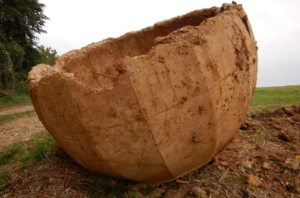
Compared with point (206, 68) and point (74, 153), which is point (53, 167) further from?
point (206, 68)

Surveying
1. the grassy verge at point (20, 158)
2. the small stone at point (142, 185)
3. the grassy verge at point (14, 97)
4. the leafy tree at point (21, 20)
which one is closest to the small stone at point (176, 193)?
the small stone at point (142, 185)

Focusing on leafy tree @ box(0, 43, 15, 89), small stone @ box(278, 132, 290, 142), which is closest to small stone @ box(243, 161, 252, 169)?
small stone @ box(278, 132, 290, 142)

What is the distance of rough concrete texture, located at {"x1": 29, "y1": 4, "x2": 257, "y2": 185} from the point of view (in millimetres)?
1892

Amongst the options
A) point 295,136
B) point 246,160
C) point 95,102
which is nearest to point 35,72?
point 95,102

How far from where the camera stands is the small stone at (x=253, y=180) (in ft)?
7.70

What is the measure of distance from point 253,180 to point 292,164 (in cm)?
57

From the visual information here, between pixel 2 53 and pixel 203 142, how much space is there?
31.8 ft

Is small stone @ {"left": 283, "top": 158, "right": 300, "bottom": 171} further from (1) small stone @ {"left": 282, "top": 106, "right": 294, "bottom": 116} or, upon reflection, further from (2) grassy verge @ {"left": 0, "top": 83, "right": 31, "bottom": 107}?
(2) grassy verge @ {"left": 0, "top": 83, "right": 31, "bottom": 107}

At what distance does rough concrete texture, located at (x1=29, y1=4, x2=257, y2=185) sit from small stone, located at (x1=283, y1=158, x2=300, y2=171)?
813 mm

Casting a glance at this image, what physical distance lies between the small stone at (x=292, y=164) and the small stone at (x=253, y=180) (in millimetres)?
451

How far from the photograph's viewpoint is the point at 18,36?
11672 millimetres

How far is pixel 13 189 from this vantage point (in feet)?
8.71

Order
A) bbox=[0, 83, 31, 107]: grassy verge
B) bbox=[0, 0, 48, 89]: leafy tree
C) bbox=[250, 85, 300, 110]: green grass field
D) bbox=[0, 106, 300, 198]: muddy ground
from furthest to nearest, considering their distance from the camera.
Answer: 1. bbox=[0, 83, 31, 107]: grassy verge
2. bbox=[0, 0, 48, 89]: leafy tree
3. bbox=[250, 85, 300, 110]: green grass field
4. bbox=[0, 106, 300, 198]: muddy ground

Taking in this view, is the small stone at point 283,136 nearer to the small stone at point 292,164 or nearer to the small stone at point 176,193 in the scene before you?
the small stone at point 292,164
